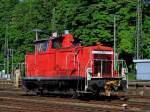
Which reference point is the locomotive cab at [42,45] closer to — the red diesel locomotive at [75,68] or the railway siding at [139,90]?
the red diesel locomotive at [75,68]

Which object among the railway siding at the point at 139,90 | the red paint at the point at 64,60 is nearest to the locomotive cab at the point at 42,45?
the red paint at the point at 64,60

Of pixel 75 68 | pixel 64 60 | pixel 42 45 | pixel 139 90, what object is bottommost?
pixel 139 90

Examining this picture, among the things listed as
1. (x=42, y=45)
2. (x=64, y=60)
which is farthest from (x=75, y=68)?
(x=42, y=45)

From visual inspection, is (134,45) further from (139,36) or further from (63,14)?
(63,14)

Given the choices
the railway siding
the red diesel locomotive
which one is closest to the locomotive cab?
the red diesel locomotive

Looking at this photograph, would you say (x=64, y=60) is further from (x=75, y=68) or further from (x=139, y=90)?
(x=139, y=90)

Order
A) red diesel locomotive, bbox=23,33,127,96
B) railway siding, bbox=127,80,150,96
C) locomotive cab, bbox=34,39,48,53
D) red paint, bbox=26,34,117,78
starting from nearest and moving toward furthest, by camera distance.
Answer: red diesel locomotive, bbox=23,33,127,96, red paint, bbox=26,34,117,78, locomotive cab, bbox=34,39,48,53, railway siding, bbox=127,80,150,96

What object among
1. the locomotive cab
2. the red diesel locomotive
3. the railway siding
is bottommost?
the railway siding

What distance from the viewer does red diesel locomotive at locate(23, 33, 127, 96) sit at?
66.1 feet

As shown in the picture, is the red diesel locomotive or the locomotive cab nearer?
the red diesel locomotive

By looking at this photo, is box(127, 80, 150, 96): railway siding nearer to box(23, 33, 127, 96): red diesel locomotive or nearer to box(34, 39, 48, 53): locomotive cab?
box(23, 33, 127, 96): red diesel locomotive

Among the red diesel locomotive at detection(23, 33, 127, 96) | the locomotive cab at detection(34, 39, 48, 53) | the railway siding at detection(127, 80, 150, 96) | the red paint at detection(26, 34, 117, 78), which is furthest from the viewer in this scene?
the railway siding at detection(127, 80, 150, 96)

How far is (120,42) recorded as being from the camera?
188ft

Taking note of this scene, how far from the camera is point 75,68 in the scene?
69.3 ft
